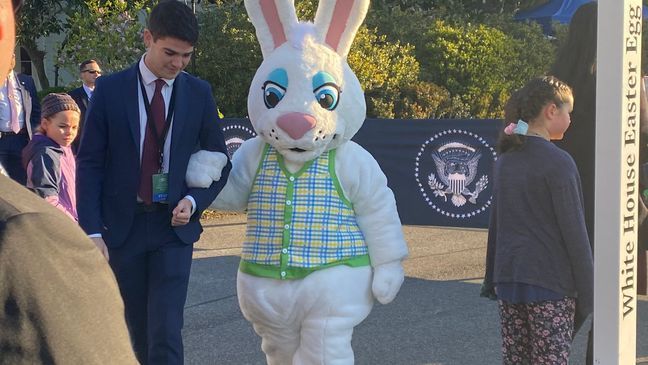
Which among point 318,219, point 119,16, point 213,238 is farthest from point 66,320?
point 119,16

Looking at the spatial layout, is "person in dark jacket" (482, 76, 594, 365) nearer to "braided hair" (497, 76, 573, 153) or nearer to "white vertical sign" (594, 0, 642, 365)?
"braided hair" (497, 76, 573, 153)

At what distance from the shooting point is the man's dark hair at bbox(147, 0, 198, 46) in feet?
12.2

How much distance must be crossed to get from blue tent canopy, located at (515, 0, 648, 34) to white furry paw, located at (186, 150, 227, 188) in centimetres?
1651

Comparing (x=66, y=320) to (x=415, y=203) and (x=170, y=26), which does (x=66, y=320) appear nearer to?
(x=170, y=26)

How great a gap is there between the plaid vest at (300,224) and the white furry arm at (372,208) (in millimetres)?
33

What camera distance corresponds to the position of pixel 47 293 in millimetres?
1002

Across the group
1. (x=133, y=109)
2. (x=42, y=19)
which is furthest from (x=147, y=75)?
(x=42, y=19)

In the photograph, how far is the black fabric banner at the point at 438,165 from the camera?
7949 millimetres

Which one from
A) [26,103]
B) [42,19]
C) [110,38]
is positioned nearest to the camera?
[26,103]

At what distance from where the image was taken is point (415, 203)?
8.40 meters

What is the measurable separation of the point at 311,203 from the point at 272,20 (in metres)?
0.90

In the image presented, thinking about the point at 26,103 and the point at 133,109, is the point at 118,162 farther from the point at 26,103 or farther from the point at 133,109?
the point at 26,103

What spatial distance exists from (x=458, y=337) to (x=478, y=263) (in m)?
2.49

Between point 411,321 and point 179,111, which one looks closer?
point 179,111
